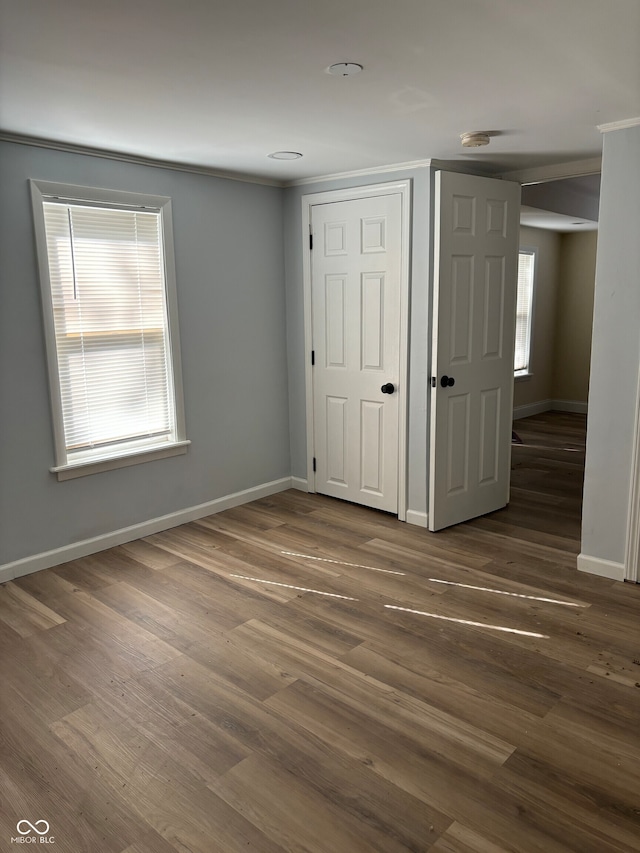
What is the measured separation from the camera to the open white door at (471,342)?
12.5ft

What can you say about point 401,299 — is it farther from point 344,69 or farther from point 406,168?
point 344,69

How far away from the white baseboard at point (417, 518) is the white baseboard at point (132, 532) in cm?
116

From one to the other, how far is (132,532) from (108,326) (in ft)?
4.29

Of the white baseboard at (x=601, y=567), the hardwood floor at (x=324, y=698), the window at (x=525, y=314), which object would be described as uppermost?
the window at (x=525, y=314)

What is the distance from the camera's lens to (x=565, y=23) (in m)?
1.92

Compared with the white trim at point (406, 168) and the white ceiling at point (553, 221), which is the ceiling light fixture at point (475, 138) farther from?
the white ceiling at point (553, 221)

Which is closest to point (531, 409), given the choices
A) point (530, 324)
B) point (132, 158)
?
point (530, 324)

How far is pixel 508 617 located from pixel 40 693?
2.09 meters

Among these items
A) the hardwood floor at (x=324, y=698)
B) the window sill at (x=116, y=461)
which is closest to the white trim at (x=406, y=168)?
the window sill at (x=116, y=461)

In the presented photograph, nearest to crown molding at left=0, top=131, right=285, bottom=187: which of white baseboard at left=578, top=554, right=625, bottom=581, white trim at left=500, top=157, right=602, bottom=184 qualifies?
white trim at left=500, top=157, right=602, bottom=184

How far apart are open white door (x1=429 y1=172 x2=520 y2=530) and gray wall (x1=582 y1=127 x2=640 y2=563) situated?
0.85 m

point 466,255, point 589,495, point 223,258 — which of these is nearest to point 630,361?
A: point 589,495

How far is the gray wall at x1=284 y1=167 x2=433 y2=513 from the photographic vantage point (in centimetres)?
392

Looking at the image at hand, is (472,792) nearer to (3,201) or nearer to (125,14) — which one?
(125,14)
